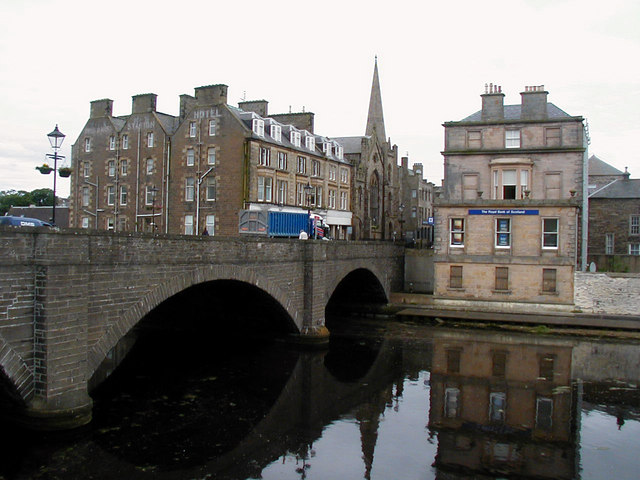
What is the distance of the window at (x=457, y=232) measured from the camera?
40.3m

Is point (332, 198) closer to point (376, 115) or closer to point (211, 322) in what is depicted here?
point (376, 115)

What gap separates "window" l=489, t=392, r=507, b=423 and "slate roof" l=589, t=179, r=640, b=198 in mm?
39862

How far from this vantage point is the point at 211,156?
50281 millimetres

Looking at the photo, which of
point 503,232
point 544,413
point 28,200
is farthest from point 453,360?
point 28,200

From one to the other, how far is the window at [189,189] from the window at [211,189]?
4.67ft

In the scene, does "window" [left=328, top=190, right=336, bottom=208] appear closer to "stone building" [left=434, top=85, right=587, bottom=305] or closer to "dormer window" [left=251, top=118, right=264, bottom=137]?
"dormer window" [left=251, top=118, right=264, bottom=137]

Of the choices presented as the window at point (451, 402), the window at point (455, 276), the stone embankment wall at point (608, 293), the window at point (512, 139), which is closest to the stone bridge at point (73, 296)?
the window at point (451, 402)

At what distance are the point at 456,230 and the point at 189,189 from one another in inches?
954

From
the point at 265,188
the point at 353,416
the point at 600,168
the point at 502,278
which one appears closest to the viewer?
the point at 353,416

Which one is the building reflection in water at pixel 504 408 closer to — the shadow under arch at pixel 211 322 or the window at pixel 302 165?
the shadow under arch at pixel 211 322

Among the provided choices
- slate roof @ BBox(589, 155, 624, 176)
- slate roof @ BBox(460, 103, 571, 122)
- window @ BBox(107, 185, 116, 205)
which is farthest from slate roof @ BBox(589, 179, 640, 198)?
window @ BBox(107, 185, 116, 205)

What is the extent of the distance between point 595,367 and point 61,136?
922 inches

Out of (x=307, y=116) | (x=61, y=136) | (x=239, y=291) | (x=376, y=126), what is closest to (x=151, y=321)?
(x=239, y=291)

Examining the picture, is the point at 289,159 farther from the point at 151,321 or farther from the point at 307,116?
the point at 151,321
